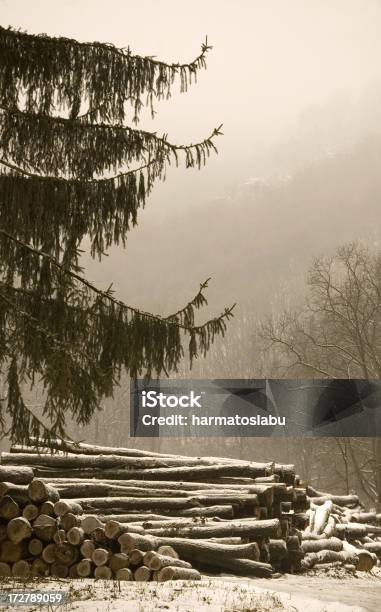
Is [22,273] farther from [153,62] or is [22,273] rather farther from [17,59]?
[153,62]

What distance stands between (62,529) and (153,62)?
625cm

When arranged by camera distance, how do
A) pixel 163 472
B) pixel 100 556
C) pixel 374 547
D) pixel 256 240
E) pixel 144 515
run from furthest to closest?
pixel 256 240 < pixel 374 547 < pixel 163 472 < pixel 144 515 < pixel 100 556

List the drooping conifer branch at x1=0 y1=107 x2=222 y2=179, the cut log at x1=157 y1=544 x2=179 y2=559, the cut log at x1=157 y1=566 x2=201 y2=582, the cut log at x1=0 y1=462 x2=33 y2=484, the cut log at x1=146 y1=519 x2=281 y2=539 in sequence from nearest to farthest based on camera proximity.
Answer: the drooping conifer branch at x1=0 y1=107 x2=222 y2=179 → the cut log at x1=157 y1=566 x2=201 y2=582 → the cut log at x1=0 y1=462 x2=33 y2=484 → the cut log at x1=157 y1=544 x2=179 y2=559 → the cut log at x1=146 y1=519 x2=281 y2=539

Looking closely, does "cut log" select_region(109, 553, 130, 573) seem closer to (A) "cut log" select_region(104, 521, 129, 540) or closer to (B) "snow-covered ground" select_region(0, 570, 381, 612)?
(A) "cut log" select_region(104, 521, 129, 540)

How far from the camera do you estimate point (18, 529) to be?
8312mm

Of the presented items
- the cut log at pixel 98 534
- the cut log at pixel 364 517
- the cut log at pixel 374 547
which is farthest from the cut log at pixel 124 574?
the cut log at pixel 364 517

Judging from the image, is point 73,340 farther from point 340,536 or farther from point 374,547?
point 374,547

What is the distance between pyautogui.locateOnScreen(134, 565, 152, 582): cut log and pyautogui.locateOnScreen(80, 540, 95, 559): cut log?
0.68 metres

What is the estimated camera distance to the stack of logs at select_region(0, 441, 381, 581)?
8.44 m

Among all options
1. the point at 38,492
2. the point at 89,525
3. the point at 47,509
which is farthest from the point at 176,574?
the point at 38,492

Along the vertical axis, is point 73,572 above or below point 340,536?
above

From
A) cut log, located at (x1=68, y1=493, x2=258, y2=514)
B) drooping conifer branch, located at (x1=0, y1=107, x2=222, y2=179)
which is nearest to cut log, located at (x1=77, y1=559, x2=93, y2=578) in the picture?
cut log, located at (x1=68, y1=493, x2=258, y2=514)

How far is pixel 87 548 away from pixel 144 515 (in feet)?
8.46

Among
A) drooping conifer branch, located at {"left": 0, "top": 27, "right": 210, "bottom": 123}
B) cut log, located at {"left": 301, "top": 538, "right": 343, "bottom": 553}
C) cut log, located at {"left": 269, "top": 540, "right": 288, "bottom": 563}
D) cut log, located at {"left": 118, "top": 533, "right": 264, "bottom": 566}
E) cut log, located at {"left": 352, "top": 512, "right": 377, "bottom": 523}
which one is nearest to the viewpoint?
drooping conifer branch, located at {"left": 0, "top": 27, "right": 210, "bottom": 123}
